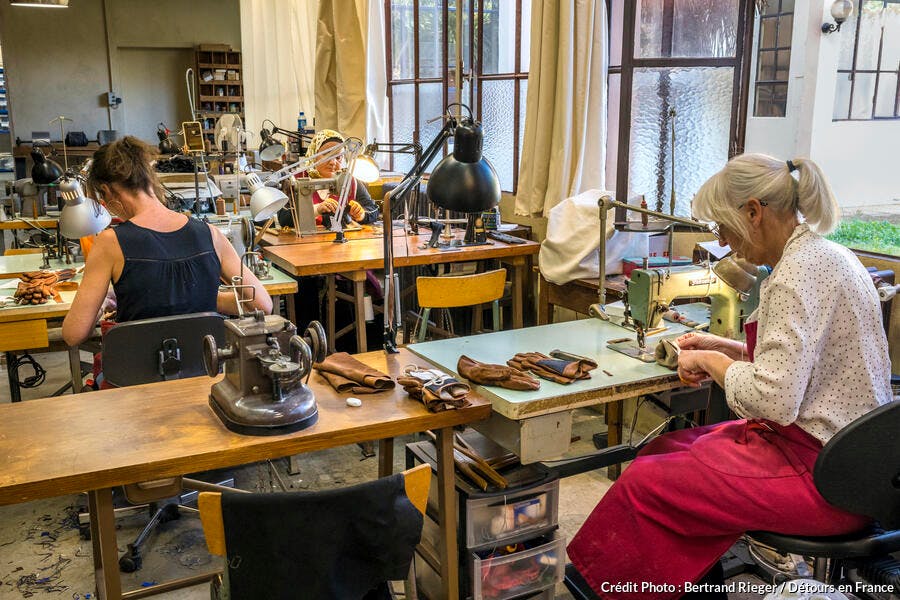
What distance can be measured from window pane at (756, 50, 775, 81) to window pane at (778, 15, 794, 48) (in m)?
0.07

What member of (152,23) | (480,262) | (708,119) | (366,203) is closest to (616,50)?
(708,119)

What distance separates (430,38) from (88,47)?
7391 mm

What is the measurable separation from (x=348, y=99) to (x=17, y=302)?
4059 millimetres

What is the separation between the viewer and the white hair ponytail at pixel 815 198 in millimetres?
1770

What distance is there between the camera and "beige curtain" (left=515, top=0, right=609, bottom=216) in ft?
12.3

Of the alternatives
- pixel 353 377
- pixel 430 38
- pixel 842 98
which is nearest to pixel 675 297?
pixel 353 377

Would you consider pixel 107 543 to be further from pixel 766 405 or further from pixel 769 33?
pixel 769 33

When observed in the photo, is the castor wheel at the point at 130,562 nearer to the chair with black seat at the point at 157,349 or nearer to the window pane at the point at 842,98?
the chair with black seat at the point at 157,349

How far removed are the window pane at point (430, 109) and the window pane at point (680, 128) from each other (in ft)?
8.02

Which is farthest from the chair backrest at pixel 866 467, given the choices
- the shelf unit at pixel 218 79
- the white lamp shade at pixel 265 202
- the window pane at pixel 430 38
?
the shelf unit at pixel 218 79

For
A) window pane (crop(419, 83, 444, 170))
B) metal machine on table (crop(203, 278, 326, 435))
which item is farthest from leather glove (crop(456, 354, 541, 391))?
window pane (crop(419, 83, 444, 170))

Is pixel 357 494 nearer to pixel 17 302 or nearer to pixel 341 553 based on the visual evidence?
pixel 341 553

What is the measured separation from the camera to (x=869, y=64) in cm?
390

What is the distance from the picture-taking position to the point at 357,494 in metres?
1.44
